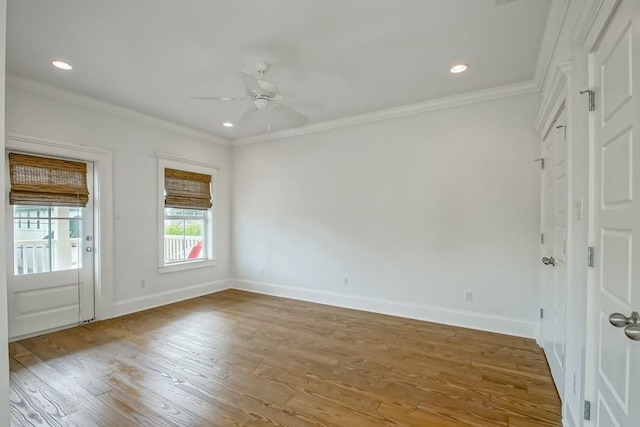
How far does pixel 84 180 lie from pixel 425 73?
424 centimetres

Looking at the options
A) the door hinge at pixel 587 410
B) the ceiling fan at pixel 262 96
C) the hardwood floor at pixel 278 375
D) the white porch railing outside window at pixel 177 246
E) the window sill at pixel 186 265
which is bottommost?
the hardwood floor at pixel 278 375

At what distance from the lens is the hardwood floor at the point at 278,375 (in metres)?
2.00

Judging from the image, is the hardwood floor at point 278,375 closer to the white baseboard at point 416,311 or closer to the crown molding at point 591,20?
the white baseboard at point 416,311

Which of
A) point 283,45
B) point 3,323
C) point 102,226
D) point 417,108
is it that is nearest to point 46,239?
point 102,226

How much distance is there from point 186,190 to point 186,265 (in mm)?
1239

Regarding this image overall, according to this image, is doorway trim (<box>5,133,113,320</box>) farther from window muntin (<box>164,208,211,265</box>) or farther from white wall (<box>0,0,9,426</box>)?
white wall (<box>0,0,9,426</box>)

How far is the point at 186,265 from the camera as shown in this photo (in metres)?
4.88

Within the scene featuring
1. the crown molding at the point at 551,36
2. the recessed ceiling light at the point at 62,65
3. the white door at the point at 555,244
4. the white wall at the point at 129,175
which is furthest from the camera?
the white wall at the point at 129,175

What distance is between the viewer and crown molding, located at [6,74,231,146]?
3.19m

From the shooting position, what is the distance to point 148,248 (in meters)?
4.38

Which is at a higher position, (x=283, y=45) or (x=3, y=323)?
(x=283, y=45)

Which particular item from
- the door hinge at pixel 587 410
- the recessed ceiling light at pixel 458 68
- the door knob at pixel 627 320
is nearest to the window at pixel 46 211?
the recessed ceiling light at pixel 458 68

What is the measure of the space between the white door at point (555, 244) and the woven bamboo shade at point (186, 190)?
481 centimetres

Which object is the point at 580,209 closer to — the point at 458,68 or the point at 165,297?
the point at 458,68
